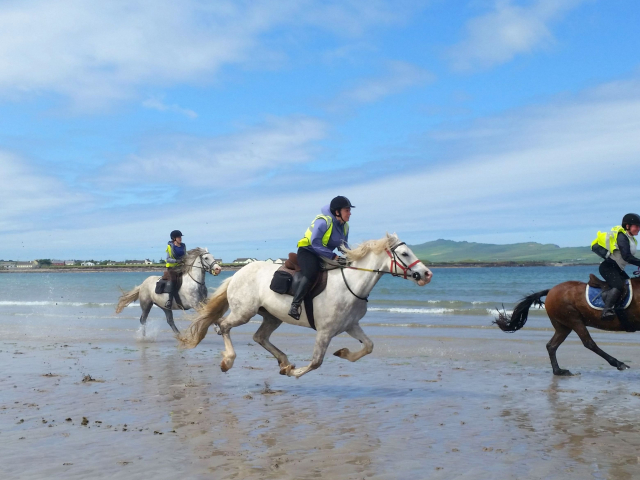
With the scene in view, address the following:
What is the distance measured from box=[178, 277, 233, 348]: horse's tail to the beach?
0.66m

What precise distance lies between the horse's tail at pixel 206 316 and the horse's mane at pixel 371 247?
104 inches

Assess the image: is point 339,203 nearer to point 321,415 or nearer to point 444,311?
point 321,415

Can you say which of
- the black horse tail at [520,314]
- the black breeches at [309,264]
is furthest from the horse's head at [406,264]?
the black horse tail at [520,314]

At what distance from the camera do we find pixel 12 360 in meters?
13.5

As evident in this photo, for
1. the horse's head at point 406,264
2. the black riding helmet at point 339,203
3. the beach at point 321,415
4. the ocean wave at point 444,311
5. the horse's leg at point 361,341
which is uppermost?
the black riding helmet at point 339,203

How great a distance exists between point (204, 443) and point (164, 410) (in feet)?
6.07

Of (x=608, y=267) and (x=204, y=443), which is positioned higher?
(x=608, y=267)

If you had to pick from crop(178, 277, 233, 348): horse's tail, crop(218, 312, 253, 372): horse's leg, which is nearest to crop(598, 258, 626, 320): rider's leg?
crop(218, 312, 253, 372): horse's leg

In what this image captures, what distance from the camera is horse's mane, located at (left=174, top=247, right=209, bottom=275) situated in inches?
667

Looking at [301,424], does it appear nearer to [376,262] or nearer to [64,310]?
[376,262]

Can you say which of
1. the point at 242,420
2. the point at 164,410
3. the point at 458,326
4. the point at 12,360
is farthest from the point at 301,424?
the point at 458,326

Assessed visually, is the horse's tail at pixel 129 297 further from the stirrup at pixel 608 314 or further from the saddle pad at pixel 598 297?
the stirrup at pixel 608 314

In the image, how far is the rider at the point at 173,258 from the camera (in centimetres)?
1725

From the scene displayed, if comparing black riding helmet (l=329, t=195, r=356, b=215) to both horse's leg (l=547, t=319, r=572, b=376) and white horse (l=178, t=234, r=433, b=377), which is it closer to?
white horse (l=178, t=234, r=433, b=377)
